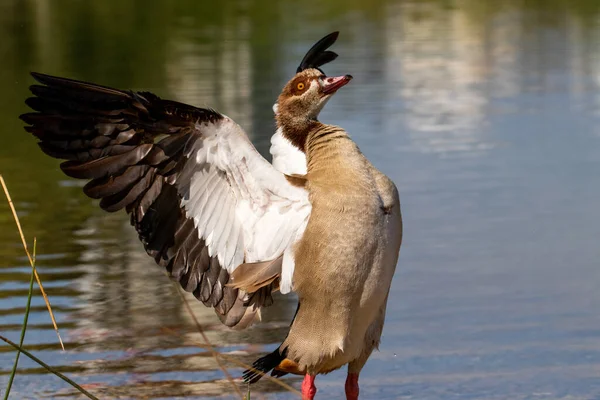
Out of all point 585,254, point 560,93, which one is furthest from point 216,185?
point 560,93

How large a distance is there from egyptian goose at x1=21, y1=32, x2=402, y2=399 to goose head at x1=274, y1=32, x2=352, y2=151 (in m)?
0.02

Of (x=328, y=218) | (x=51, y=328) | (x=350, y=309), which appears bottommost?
(x=51, y=328)

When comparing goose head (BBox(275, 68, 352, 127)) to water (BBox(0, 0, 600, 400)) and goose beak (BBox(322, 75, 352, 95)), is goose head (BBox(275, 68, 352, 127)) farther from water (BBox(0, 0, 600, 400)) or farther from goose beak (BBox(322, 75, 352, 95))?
water (BBox(0, 0, 600, 400))

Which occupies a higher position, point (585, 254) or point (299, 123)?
point (299, 123)

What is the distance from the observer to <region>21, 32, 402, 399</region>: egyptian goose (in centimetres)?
651

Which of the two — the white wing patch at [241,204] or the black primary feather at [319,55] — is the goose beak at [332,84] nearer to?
the black primary feather at [319,55]

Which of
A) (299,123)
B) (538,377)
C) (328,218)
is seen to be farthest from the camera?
(538,377)

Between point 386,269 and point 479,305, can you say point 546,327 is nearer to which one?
point 479,305

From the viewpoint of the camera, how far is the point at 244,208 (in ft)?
22.7

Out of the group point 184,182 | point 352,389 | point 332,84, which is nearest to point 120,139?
point 184,182

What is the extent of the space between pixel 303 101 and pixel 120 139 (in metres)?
1.26

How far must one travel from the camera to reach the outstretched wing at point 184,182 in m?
6.48

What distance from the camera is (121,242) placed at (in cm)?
1177

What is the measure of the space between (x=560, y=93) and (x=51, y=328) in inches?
433
